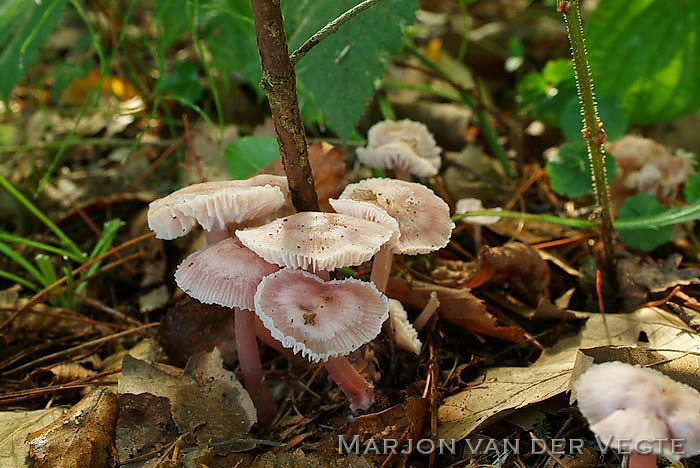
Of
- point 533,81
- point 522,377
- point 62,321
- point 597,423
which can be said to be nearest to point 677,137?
point 533,81

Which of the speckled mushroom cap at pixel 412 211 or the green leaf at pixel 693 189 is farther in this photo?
the green leaf at pixel 693 189

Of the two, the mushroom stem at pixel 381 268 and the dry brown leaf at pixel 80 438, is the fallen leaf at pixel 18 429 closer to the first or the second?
the dry brown leaf at pixel 80 438

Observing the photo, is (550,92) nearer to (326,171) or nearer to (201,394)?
(326,171)

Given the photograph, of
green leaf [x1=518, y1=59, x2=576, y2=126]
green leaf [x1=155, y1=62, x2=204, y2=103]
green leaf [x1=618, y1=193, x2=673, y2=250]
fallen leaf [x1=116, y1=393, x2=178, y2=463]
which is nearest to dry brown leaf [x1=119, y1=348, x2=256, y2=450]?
fallen leaf [x1=116, y1=393, x2=178, y2=463]

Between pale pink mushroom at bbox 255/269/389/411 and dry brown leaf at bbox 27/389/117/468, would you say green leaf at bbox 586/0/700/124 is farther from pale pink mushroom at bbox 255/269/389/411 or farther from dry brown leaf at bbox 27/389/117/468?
dry brown leaf at bbox 27/389/117/468

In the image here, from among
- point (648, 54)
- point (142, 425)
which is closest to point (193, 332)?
point (142, 425)

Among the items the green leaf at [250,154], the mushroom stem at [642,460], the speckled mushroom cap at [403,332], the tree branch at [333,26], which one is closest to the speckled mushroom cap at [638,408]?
the mushroom stem at [642,460]
